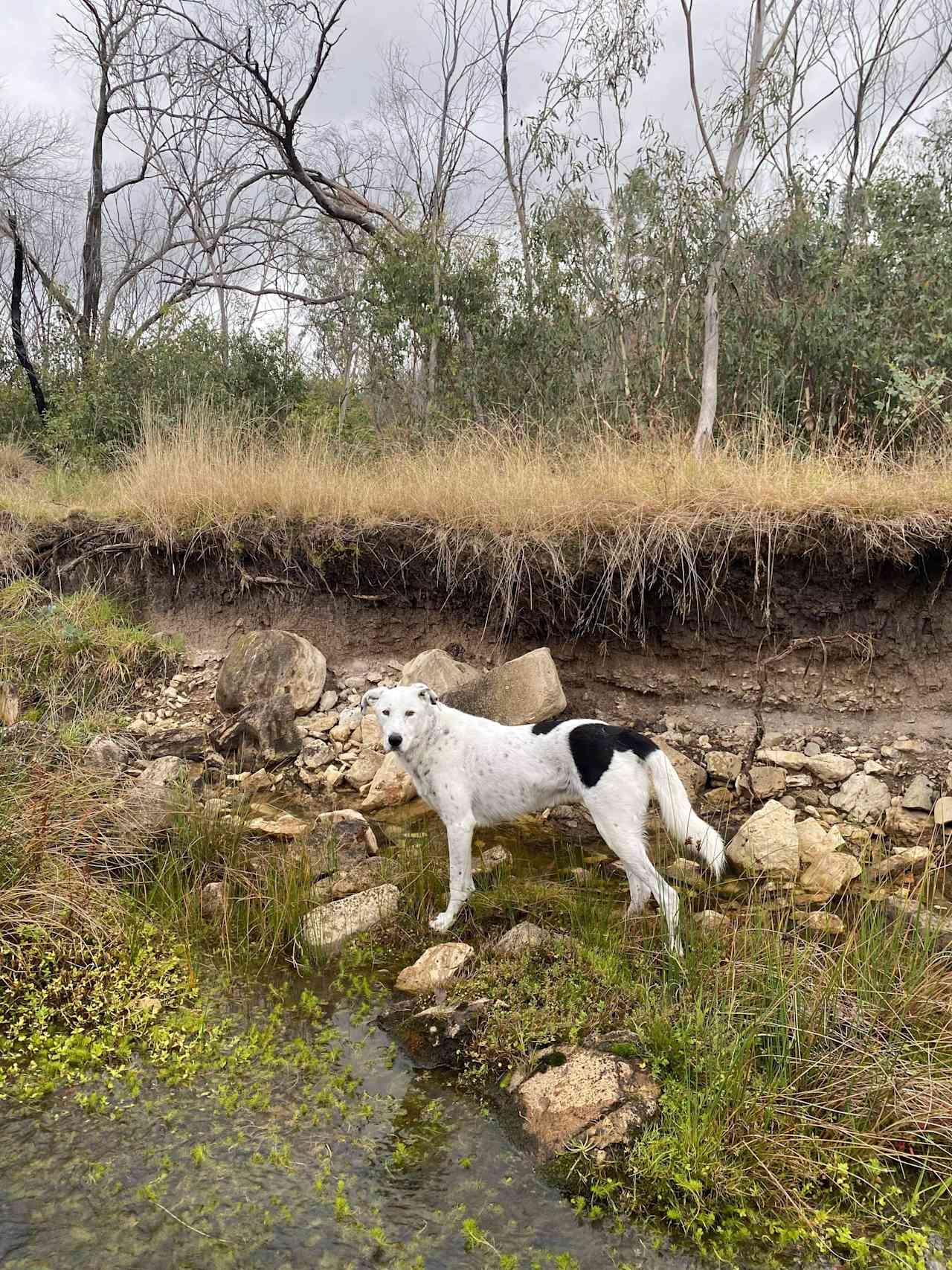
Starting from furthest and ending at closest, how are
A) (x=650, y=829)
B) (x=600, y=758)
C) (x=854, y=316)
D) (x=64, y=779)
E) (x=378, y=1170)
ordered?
(x=854, y=316) < (x=650, y=829) < (x=64, y=779) < (x=600, y=758) < (x=378, y=1170)

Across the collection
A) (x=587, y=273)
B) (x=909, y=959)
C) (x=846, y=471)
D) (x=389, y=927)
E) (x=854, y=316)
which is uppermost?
(x=587, y=273)

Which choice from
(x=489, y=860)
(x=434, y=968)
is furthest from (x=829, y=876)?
(x=434, y=968)

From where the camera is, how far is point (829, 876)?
4738 mm

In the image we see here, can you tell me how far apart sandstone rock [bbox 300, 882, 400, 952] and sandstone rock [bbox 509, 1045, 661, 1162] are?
141cm

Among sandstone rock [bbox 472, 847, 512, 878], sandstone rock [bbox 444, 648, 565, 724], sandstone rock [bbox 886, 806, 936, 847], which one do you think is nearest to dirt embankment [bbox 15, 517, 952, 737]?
sandstone rock [bbox 444, 648, 565, 724]

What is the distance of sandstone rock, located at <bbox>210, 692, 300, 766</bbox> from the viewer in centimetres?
696

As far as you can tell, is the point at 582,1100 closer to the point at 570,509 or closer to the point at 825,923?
the point at 825,923

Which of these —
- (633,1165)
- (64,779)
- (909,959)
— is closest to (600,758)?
(909,959)

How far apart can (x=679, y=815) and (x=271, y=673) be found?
4458 mm

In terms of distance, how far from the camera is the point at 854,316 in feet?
30.8

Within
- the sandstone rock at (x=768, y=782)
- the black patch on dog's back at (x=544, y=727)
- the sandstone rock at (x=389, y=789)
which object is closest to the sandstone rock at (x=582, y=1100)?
the black patch on dog's back at (x=544, y=727)

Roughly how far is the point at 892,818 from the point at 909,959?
2.32m

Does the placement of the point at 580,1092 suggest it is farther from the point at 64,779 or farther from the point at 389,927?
the point at 64,779

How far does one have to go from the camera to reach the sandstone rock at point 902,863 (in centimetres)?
471
